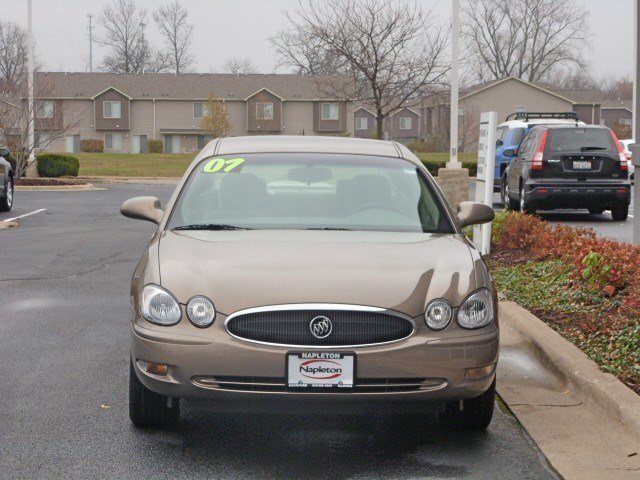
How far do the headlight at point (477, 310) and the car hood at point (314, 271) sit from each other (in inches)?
2.0

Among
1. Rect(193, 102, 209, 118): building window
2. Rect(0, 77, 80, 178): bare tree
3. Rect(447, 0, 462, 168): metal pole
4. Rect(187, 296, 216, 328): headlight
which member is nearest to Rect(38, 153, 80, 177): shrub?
Rect(0, 77, 80, 178): bare tree

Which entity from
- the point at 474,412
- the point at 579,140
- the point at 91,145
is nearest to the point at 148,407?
the point at 474,412

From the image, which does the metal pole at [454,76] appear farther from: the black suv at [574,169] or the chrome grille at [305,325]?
the chrome grille at [305,325]

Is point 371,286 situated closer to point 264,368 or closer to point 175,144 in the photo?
point 264,368

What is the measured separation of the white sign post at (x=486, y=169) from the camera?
1234cm

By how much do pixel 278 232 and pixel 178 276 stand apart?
2.98 ft

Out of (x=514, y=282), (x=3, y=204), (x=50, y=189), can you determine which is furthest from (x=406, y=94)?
(x=514, y=282)

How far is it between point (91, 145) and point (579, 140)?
5994 cm

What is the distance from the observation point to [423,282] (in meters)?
5.25

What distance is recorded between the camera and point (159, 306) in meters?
5.21

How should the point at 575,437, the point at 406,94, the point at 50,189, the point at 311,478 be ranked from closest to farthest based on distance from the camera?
the point at 311,478 < the point at 575,437 < the point at 50,189 < the point at 406,94

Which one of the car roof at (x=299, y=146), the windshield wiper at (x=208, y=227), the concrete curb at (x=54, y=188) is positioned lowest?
the concrete curb at (x=54, y=188)

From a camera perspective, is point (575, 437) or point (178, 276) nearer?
point (178, 276)

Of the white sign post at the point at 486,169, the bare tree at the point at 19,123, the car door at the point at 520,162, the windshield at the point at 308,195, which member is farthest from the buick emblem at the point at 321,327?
the bare tree at the point at 19,123
